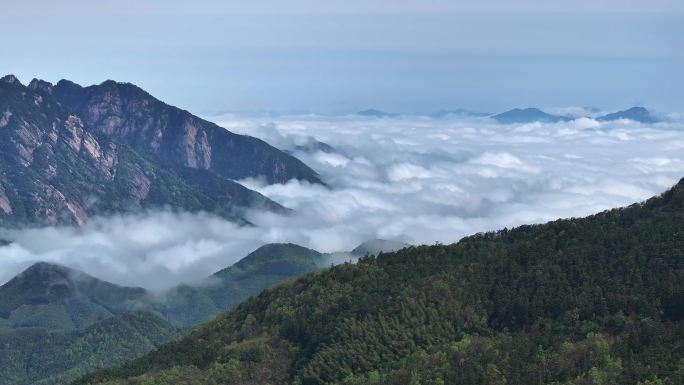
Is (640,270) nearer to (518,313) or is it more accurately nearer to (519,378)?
(518,313)

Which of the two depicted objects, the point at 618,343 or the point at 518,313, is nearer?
the point at 618,343

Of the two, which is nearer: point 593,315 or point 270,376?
point 593,315

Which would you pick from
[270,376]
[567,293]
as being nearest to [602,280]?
[567,293]

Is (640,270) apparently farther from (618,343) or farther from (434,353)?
(434,353)

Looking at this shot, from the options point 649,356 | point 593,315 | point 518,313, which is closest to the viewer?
point 649,356

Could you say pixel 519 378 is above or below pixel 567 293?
below

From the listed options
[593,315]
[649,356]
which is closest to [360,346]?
[593,315]

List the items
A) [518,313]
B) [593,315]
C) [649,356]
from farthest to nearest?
1. [518,313]
2. [593,315]
3. [649,356]

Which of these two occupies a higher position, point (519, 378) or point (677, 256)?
point (677, 256)

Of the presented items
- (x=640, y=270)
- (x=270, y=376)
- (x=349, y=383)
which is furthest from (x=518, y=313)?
(x=270, y=376)
